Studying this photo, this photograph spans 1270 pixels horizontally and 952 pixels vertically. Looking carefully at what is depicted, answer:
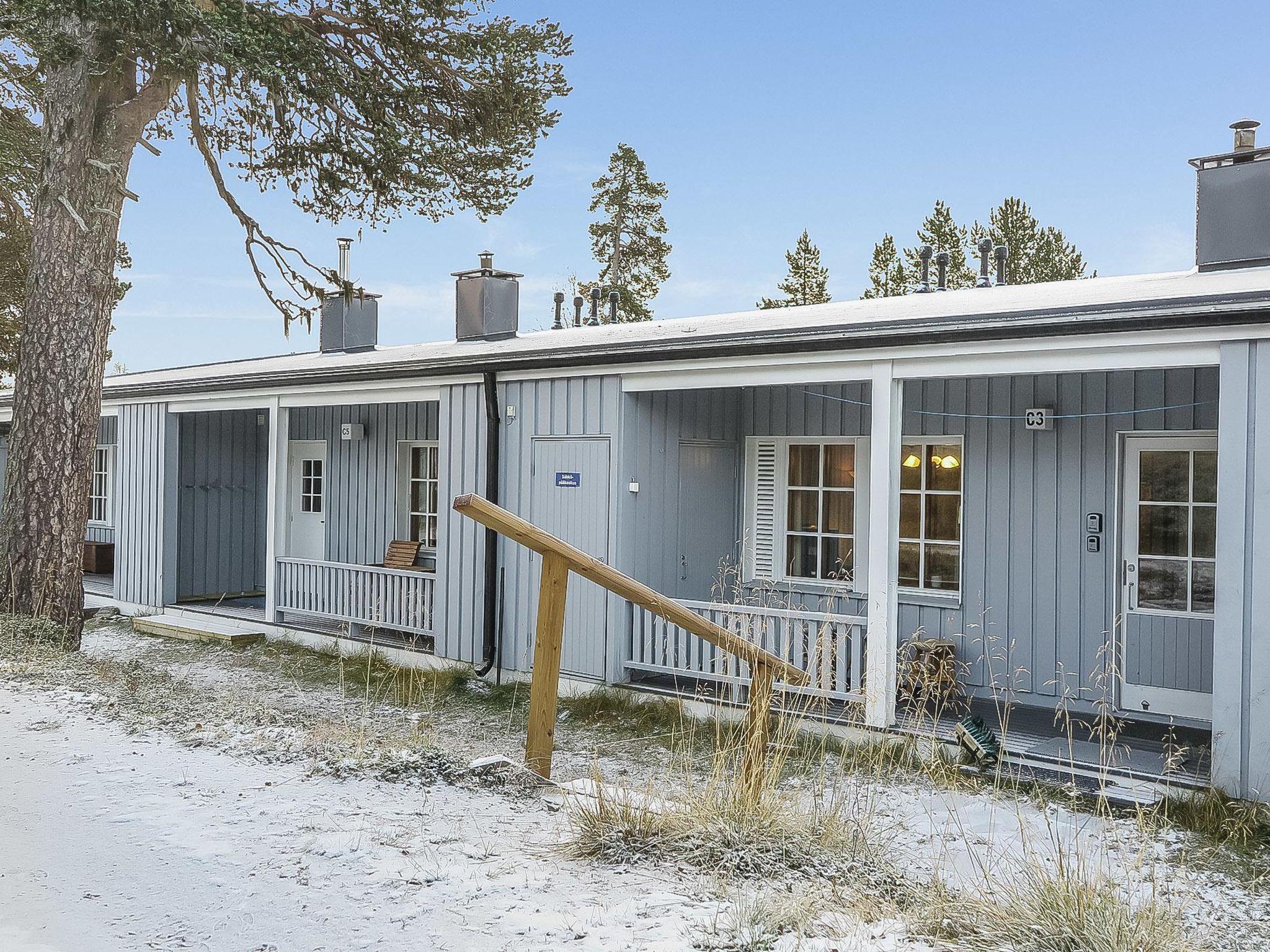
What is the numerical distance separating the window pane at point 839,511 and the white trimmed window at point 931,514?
472mm

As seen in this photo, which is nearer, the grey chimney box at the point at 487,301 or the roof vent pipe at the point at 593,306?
the grey chimney box at the point at 487,301

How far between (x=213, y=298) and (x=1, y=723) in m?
35.1

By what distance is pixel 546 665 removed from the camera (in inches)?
216

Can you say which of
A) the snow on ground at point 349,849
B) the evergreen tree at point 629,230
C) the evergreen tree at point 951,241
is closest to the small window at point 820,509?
the snow on ground at point 349,849

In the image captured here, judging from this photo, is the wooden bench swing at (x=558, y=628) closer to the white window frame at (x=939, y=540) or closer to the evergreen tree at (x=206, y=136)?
the white window frame at (x=939, y=540)

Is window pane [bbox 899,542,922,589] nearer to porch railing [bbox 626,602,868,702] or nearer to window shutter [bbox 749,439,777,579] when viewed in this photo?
porch railing [bbox 626,602,868,702]

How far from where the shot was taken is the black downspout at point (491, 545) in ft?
31.6

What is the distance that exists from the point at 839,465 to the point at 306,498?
289 inches

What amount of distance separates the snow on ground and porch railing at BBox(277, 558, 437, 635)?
3.17 metres

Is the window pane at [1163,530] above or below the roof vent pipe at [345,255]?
below

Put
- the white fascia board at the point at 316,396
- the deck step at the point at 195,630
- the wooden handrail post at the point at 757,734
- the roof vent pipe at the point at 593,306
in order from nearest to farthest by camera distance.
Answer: the wooden handrail post at the point at 757,734, the white fascia board at the point at 316,396, the deck step at the point at 195,630, the roof vent pipe at the point at 593,306

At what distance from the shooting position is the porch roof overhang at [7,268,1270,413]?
616 cm

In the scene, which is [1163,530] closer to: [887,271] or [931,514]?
[931,514]

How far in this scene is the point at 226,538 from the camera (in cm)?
1445
